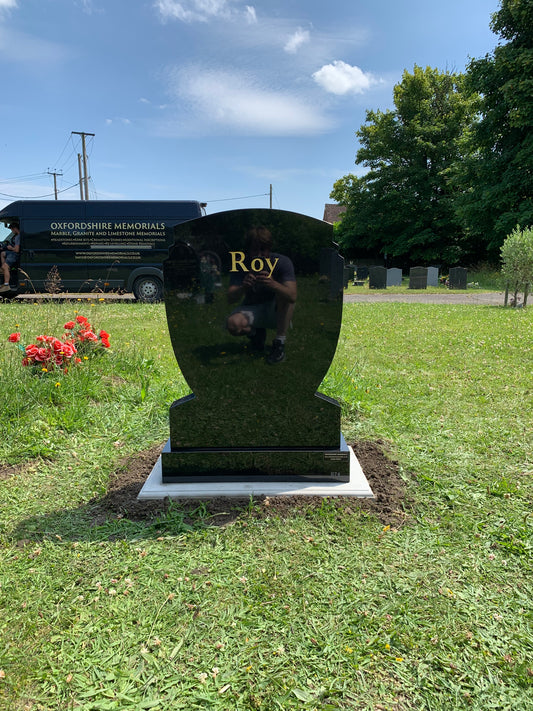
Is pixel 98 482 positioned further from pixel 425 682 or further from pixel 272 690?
pixel 425 682

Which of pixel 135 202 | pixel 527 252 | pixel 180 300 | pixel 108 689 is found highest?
pixel 135 202

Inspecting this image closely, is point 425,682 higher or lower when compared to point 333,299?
Answer: lower

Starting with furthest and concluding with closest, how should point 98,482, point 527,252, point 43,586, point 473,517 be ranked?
1. point 527,252
2. point 98,482
3. point 473,517
4. point 43,586

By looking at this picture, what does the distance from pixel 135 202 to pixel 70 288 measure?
2.96 meters

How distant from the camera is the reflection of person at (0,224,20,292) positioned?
12.4 meters

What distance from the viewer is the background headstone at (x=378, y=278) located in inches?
880

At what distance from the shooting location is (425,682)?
5.19 ft

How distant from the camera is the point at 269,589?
2.02m

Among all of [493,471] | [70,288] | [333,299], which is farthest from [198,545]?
[70,288]

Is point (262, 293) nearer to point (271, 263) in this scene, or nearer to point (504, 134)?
point (271, 263)

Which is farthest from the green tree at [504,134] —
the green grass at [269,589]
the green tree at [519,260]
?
the green grass at [269,589]

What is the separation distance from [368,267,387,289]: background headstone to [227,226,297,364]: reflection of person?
20526mm

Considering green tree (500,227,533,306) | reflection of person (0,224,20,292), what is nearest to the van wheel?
reflection of person (0,224,20,292)

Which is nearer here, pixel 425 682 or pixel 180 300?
pixel 425 682
